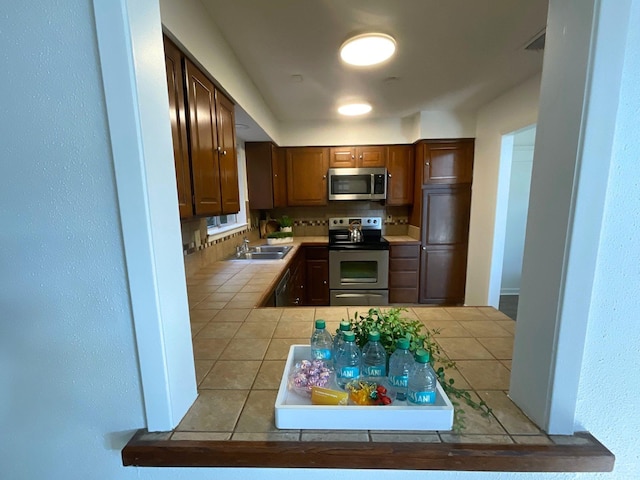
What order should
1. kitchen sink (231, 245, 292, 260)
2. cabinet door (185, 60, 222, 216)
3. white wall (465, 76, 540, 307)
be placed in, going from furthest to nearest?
kitchen sink (231, 245, 292, 260), white wall (465, 76, 540, 307), cabinet door (185, 60, 222, 216)

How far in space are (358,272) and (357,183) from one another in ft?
3.75

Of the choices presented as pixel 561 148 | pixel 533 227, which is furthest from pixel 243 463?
pixel 561 148

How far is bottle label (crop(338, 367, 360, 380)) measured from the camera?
73 centimetres

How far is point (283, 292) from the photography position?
2248mm

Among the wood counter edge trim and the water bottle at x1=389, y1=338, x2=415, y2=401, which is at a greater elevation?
the water bottle at x1=389, y1=338, x2=415, y2=401

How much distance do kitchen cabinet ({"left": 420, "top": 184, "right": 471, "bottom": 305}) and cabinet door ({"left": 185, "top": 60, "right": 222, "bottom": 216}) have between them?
8.53 ft

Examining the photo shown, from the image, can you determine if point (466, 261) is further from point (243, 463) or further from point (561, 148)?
point (243, 463)

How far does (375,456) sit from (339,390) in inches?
6.1

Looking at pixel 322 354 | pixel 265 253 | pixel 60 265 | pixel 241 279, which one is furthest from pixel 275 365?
pixel 265 253

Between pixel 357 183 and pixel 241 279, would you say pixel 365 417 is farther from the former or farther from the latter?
pixel 357 183

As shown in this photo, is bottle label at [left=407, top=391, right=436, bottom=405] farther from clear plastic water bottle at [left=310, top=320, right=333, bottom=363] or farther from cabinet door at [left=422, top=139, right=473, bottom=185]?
cabinet door at [left=422, top=139, right=473, bottom=185]

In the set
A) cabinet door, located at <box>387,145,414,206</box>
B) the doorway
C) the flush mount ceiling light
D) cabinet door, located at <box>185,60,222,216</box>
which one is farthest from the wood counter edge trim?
the doorway

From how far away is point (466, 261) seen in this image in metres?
3.44

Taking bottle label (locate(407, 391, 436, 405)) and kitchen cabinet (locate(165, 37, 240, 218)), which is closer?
bottle label (locate(407, 391, 436, 405))
